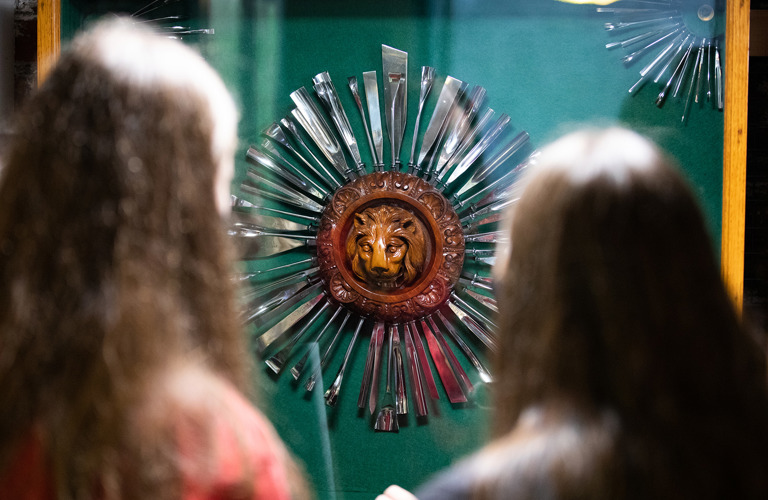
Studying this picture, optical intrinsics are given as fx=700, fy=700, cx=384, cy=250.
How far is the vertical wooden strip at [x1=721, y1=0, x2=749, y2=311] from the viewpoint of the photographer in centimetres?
166

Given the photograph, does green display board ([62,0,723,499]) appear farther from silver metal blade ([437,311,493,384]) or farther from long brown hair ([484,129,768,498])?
long brown hair ([484,129,768,498])

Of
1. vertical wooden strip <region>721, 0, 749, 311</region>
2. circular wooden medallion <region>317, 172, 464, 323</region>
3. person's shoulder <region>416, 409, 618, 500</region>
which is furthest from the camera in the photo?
circular wooden medallion <region>317, 172, 464, 323</region>

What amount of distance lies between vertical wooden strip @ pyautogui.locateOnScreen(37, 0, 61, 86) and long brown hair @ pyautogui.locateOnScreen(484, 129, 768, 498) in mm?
1492

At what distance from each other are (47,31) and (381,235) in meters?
0.99

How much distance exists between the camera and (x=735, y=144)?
1671 millimetres

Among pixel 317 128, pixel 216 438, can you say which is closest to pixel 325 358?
pixel 317 128

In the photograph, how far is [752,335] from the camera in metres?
0.77

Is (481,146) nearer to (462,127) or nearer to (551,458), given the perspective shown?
(462,127)

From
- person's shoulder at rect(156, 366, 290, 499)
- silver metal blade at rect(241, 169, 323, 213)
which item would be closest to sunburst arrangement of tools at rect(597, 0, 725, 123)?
silver metal blade at rect(241, 169, 323, 213)

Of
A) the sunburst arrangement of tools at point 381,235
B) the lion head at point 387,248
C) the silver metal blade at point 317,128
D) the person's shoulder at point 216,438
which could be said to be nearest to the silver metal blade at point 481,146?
the sunburst arrangement of tools at point 381,235

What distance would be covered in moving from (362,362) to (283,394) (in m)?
0.22

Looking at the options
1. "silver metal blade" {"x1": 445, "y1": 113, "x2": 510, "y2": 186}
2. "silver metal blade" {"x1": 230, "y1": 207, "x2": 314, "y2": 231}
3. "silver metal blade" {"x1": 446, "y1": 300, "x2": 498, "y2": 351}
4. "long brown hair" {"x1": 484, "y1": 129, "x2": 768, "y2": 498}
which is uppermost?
"silver metal blade" {"x1": 445, "y1": 113, "x2": 510, "y2": 186}

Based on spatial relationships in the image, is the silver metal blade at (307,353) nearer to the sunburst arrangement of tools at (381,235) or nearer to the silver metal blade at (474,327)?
the sunburst arrangement of tools at (381,235)

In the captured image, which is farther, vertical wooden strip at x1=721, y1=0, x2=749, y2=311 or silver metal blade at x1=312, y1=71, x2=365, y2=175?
silver metal blade at x1=312, y1=71, x2=365, y2=175
